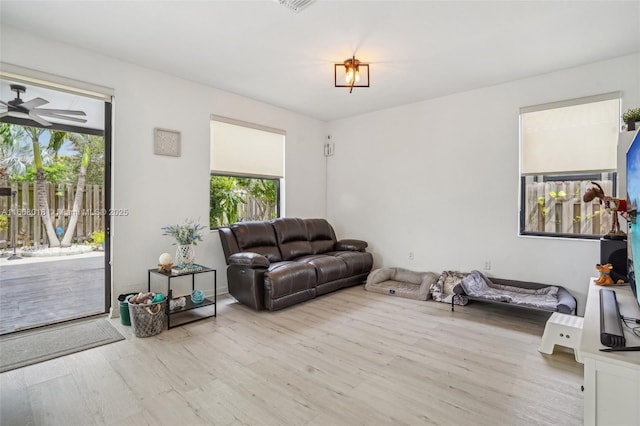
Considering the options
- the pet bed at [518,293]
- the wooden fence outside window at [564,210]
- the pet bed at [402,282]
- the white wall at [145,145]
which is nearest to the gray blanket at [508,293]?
the pet bed at [518,293]

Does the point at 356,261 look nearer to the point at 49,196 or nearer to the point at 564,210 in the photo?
the point at 564,210

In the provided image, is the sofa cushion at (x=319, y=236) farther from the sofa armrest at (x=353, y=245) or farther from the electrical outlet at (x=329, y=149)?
the electrical outlet at (x=329, y=149)

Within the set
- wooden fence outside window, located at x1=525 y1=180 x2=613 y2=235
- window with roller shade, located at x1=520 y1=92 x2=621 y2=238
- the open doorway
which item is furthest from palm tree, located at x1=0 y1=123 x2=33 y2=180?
wooden fence outside window, located at x1=525 y1=180 x2=613 y2=235

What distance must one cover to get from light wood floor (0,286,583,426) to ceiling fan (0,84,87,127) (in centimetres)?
220

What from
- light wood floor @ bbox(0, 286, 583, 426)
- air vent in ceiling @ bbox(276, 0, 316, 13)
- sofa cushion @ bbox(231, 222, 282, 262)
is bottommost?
light wood floor @ bbox(0, 286, 583, 426)

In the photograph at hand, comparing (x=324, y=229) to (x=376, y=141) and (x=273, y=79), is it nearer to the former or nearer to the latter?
(x=376, y=141)

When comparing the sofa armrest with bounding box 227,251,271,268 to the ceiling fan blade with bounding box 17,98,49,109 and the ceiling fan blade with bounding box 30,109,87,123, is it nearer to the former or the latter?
the ceiling fan blade with bounding box 30,109,87,123

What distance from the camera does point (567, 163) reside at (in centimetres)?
360

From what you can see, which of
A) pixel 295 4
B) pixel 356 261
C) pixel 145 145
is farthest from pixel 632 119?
pixel 145 145

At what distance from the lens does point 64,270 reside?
4.05 meters

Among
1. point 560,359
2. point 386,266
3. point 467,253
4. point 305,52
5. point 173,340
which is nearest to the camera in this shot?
point 560,359

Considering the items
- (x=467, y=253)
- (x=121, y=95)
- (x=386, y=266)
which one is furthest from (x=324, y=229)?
(x=121, y=95)

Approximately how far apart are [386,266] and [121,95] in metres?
4.27

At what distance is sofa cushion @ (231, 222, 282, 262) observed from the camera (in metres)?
3.99
